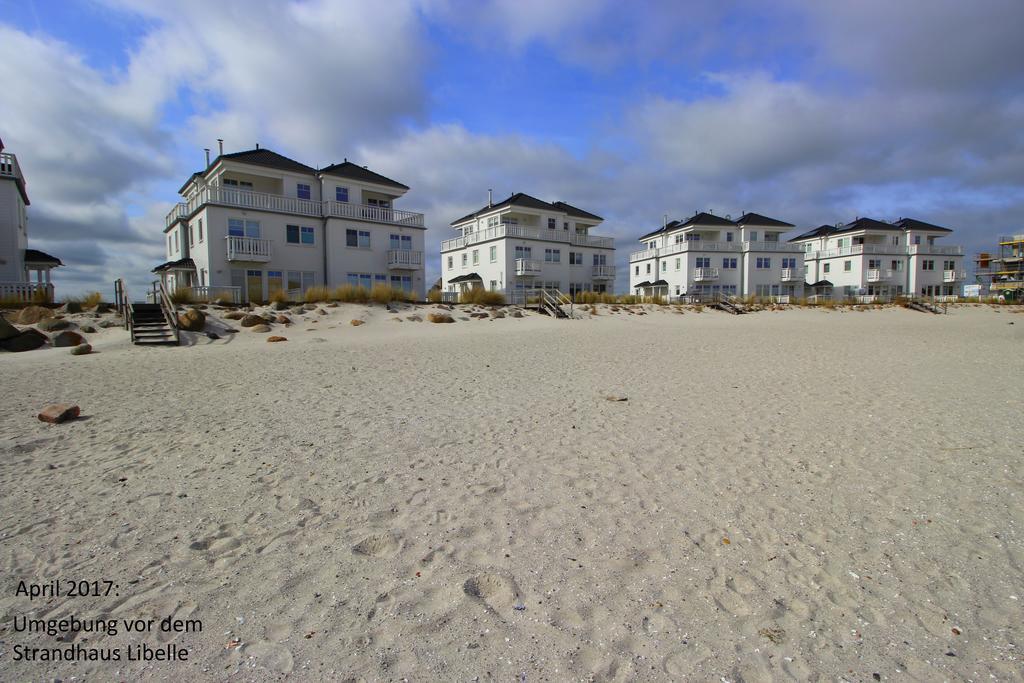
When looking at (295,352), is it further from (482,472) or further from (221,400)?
(482,472)

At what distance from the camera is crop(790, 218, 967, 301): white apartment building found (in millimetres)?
60984

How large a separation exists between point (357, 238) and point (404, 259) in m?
3.48

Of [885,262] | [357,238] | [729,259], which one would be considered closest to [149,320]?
[357,238]

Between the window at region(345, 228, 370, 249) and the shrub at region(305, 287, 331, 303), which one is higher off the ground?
the window at region(345, 228, 370, 249)

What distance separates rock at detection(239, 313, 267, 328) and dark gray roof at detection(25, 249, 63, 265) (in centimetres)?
1691

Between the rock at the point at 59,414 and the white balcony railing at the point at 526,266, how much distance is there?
3746 centimetres

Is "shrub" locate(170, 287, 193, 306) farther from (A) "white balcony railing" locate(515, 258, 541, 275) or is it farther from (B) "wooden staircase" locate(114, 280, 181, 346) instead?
(A) "white balcony railing" locate(515, 258, 541, 275)

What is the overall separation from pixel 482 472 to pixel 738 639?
3.05 m

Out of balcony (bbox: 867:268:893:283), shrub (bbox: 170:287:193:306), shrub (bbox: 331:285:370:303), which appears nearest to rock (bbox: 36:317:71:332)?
shrub (bbox: 170:287:193:306)

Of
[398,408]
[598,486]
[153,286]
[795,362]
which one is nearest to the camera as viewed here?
[598,486]

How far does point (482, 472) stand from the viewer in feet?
17.8

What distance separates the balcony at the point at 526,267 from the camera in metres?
43.6

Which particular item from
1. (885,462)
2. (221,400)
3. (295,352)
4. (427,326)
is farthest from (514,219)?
(885,462)

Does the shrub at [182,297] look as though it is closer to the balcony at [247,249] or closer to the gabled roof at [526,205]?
the balcony at [247,249]
